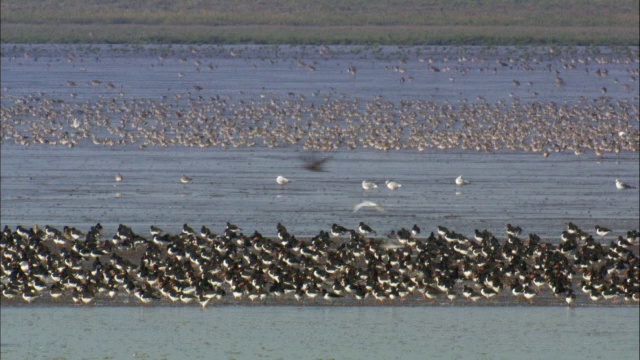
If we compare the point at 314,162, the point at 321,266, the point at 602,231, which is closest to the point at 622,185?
the point at 602,231

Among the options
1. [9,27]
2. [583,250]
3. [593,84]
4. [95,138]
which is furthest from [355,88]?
[9,27]

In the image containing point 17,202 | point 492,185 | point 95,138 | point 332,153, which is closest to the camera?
point 17,202

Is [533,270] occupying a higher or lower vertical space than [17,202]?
lower

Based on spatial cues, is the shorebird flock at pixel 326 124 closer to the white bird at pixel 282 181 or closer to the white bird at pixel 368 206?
the white bird at pixel 282 181

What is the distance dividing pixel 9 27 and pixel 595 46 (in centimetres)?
3737

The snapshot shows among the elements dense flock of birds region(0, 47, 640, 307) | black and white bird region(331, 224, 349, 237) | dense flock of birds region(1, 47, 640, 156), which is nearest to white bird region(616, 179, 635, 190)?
dense flock of birds region(0, 47, 640, 307)

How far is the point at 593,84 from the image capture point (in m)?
51.3

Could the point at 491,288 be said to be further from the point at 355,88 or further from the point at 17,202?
the point at 355,88

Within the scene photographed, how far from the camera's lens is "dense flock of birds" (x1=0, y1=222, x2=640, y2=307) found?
56.8ft
